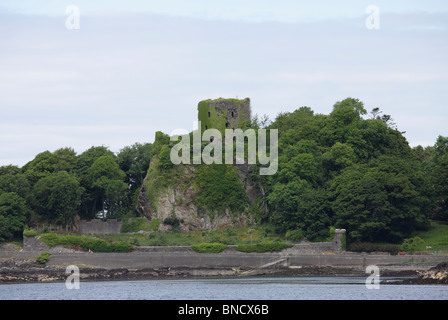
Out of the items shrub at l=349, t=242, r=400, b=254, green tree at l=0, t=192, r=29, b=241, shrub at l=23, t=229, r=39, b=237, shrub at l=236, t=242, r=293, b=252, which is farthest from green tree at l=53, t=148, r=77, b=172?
shrub at l=349, t=242, r=400, b=254

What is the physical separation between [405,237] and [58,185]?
27.2 m

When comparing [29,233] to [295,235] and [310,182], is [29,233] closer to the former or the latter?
[295,235]

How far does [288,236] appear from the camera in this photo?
7306 centimetres

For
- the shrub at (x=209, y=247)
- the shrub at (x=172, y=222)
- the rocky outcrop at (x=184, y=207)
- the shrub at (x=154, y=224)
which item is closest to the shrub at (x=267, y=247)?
the shrub at (x=209, y=247)

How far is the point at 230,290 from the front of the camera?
57688 millimetres

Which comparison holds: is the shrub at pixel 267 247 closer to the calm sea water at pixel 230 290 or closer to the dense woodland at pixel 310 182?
the dense woodland at pixel 310 182

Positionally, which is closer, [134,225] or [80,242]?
[80,242]

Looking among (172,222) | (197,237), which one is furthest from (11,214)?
(197,237)

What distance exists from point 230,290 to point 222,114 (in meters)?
32.8

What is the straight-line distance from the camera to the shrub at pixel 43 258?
6962 centimetres

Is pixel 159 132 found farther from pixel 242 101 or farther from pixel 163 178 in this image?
pixel 242 101
